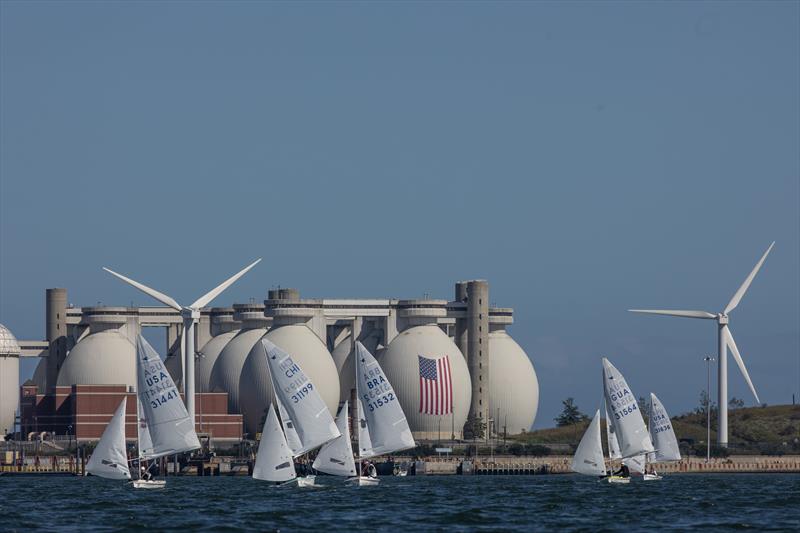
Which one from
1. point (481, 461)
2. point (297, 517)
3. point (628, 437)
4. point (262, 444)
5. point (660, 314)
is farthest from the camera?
point (481, 461)

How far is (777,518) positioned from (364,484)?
3516cm

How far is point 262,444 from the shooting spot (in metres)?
113

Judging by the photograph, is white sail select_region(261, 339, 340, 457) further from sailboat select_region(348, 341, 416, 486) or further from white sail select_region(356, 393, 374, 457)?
sailboat select_region(348, 341, 416, 486)

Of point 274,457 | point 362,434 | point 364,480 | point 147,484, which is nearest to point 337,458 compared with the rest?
point 362,434

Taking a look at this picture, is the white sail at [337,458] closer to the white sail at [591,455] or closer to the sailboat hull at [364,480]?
the sailboat hull at [364,480]

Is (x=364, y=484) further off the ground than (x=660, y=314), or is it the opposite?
(x=660, y=314)

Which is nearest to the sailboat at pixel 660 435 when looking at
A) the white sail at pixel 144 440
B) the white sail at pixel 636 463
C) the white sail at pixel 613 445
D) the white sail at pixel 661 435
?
the white sail at pixel 661 435

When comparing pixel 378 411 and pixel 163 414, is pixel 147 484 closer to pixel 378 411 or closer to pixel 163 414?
pixel 163 414

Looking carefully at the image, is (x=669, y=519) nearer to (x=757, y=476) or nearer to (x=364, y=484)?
(x=364, y=484)

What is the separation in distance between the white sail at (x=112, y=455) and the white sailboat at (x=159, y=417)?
151cm

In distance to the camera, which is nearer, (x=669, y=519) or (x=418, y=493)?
(x=669, y=519)

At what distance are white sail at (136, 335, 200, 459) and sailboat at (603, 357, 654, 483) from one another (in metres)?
35.7

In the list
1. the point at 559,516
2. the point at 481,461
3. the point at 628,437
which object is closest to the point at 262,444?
the point at 559,516

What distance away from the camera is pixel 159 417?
113438 mm
